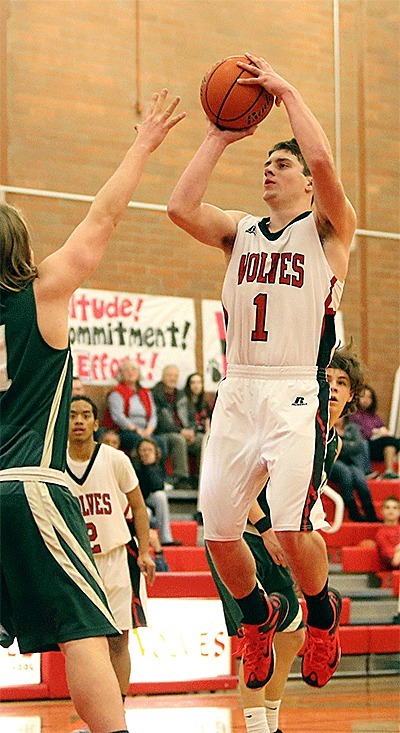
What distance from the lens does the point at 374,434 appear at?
533 inches

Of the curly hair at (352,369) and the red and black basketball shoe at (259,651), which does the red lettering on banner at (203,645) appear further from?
the red and black basketball shoe at (259,651)

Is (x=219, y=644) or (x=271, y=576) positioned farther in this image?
(x=219, y=644)

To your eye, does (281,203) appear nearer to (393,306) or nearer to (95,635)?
(95,635)

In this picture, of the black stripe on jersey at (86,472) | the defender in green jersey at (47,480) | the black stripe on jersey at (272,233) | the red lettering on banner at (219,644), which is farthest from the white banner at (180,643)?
the defender in green jersey at (47,480)

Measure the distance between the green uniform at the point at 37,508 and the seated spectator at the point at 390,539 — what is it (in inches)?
302

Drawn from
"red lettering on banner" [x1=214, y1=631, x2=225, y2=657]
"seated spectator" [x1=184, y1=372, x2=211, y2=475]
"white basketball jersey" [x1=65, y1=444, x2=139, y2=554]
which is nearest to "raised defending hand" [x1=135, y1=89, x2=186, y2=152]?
"white basketball jersey" [x1=65, y1=444, x2=139, y2=554]

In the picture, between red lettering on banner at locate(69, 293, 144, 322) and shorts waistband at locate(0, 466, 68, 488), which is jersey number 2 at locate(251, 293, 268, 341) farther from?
red lettering on banner at locate(69, 293, 144, 322)

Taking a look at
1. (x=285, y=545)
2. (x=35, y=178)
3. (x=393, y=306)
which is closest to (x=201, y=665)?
(x=285, y=545)

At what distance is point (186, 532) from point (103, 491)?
182 inches

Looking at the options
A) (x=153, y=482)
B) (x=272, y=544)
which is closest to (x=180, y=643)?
(x=153, y=482)

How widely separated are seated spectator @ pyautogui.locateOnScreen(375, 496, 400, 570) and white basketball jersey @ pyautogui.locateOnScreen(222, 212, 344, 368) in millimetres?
6732

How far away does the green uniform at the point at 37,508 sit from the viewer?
368cm

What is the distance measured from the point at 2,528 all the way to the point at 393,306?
12.2m

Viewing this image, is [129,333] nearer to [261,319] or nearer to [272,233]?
[272,233]
